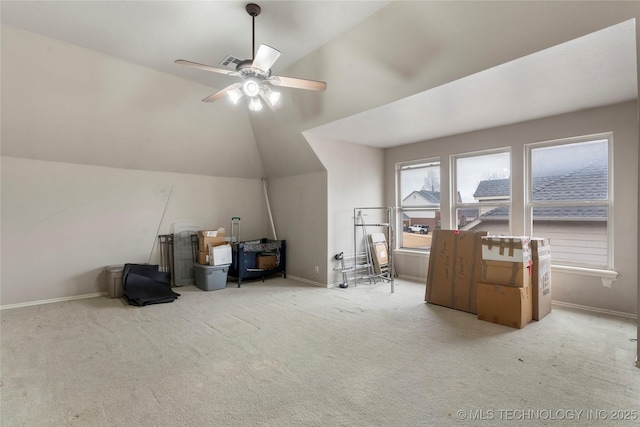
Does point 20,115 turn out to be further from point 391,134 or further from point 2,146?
point 391,134

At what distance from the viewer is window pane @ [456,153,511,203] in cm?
470

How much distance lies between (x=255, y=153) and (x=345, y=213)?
222 centimetres

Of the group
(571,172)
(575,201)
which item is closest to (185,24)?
(571,172)

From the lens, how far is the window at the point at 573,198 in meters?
3.86

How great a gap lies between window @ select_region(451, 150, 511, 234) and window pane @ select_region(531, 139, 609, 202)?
A: 0.39m

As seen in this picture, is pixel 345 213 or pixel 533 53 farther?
pixel 345 213

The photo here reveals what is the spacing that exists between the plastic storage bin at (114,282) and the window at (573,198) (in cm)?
627

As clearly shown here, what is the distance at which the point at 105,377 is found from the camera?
7.97ft

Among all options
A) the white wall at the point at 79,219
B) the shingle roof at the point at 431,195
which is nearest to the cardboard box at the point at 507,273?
the shingle roof at the point at 431,195

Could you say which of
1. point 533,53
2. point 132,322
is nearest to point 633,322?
point 533,53

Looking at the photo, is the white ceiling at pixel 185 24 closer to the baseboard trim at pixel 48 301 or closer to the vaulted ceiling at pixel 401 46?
the vaulted ceiling at pixel 401 46

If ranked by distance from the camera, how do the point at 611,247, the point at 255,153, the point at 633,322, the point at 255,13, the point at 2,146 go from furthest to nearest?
the point at 255,153 < the point at 2,146 < the point at 611,247 < the point at 633,322 < the point at 255,13

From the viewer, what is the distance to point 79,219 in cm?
469

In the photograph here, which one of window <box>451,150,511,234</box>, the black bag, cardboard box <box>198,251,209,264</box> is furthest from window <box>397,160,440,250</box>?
the black bag
